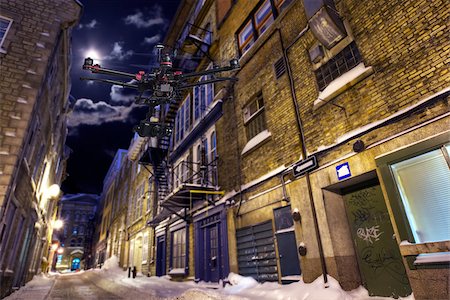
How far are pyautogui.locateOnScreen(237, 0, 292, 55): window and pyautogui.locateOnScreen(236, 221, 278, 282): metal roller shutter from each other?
7360mm

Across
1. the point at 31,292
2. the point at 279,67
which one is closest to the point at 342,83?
the point at 279,67

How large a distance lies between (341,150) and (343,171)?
0.51m

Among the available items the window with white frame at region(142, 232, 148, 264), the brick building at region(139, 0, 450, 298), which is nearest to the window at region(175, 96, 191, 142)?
the brick building at region(139, 0, 450, 298)

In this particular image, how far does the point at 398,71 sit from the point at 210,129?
28.1 feet

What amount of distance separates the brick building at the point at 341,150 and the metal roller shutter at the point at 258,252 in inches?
1.6

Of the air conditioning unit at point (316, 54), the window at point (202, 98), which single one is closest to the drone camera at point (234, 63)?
the air conditioning unit at point (316, 54)

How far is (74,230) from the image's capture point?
62.5 metres

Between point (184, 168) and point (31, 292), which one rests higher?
point (184, 168)

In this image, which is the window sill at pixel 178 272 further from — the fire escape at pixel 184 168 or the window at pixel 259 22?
the window at pixel 259 22

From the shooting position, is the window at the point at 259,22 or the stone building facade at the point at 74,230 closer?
the window at the point at 259,22

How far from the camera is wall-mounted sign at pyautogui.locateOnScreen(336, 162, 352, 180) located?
5703 mm

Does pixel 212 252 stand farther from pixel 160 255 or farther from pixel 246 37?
pixel 246 37

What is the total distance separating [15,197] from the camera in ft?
28.1

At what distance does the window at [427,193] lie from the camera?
4.23 m
